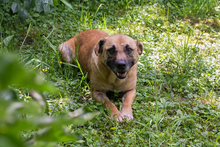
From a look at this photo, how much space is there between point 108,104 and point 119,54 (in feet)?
2.28

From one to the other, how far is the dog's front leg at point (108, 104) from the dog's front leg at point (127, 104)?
2.8 inches

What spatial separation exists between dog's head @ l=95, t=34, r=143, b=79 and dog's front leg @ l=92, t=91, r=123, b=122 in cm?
38

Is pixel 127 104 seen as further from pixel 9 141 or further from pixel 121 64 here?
pixel 9 141

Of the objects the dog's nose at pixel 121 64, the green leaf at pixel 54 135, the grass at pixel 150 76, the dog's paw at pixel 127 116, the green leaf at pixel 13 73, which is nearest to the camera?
the green leaf at pixel 13 73

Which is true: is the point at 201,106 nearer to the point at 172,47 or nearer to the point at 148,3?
the point at 172,47

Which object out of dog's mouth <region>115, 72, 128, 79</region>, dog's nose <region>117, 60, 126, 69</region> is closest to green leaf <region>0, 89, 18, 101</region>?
dog's nose <region>117, 60, 126, 69</region>

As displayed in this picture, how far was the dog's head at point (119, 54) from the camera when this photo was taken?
3.29 meters

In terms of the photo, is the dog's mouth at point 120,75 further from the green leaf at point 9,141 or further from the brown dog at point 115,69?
the green leaf at point 9,141

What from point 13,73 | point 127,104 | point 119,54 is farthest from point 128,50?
point 13,73

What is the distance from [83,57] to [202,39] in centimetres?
271

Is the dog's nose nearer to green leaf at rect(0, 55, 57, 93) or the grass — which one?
the grass

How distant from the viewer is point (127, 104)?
3.32m

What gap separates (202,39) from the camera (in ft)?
17.3

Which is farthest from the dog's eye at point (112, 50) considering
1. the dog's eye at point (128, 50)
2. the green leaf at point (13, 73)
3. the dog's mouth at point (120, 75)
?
the green leaf at point (13, 73)
